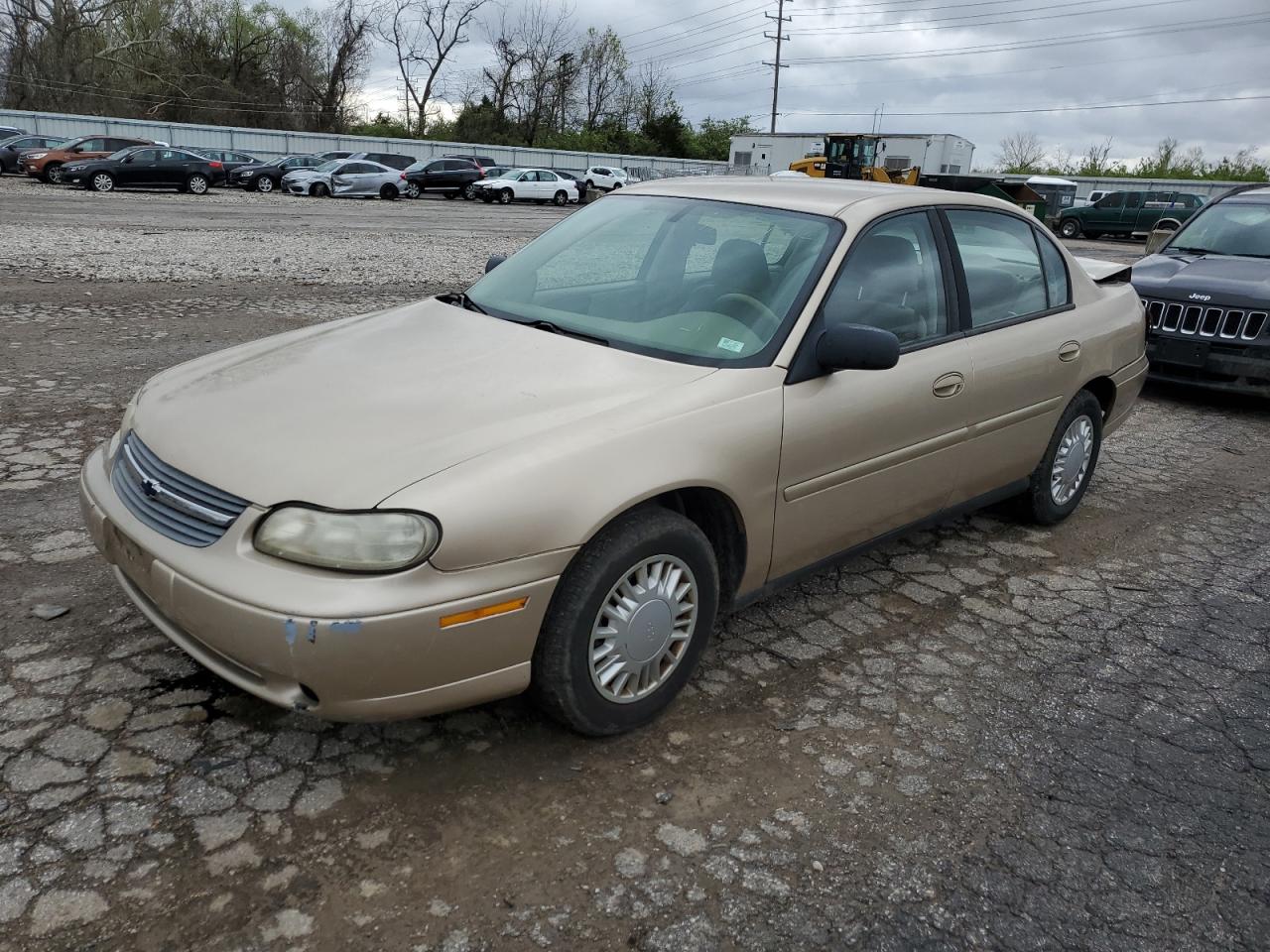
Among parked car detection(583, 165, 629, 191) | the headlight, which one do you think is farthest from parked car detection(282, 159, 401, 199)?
the headlight

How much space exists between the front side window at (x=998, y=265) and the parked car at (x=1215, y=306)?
3099 mm

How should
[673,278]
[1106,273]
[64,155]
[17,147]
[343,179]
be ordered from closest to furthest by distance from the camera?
[673,278], [1106,273], [64,155], [17,147], [343,179]

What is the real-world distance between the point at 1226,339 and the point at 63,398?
820 centimetres

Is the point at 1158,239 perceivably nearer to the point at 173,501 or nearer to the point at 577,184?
the point at 173,501

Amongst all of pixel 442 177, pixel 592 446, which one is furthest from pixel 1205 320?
pixel 442 177

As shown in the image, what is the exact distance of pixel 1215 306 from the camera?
7.47 metres

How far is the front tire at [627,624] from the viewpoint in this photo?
2701mm

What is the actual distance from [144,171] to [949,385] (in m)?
29.4

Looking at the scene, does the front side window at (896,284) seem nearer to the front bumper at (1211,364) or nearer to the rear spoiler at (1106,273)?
the rear spoiler at (1106,273)

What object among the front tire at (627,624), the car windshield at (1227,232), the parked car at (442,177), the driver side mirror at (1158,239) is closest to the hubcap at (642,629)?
the front tire at (627,624)

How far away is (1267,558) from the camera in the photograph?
476cm

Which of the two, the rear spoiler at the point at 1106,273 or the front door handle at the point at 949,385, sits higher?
the rear spoiler at the point at 1106,273

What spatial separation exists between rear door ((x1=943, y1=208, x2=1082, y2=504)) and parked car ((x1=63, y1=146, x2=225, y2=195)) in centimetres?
2875

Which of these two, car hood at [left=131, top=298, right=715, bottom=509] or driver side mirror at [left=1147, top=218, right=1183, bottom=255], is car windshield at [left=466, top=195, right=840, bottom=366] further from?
driver side mirror at [left=1147, top=218, right=1183, bottom=255]
